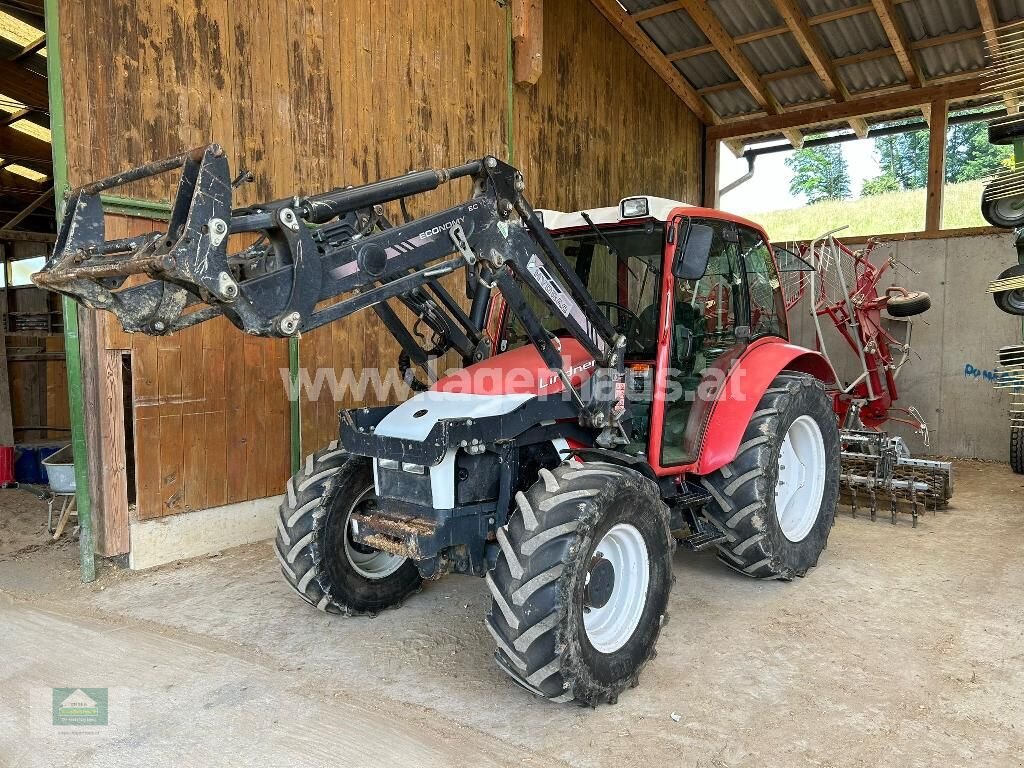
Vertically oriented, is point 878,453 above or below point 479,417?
below

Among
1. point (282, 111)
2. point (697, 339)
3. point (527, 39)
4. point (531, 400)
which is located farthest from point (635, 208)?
point (527, 39)

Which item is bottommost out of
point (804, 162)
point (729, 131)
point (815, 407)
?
point (815, 407)

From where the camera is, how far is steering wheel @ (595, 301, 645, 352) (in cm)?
343

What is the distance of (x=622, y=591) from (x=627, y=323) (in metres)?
1.27

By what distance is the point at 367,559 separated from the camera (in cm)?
356

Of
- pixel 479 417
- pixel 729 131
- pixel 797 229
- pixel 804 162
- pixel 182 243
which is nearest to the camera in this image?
pixel 182 243

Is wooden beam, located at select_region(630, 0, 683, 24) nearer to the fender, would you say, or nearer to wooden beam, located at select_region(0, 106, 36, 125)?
the fender

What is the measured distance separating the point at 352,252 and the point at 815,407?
299 cm

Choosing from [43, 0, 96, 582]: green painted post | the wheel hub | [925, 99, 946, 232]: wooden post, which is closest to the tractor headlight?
the wheel hub

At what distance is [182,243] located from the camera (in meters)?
1.96

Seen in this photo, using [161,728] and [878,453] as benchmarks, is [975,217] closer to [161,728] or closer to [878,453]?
[878,453]

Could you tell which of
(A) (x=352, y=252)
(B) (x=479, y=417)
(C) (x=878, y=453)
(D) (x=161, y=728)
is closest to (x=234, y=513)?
(D) (x=161, y=728)

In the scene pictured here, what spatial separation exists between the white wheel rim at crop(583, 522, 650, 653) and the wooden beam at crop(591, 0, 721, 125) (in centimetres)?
704

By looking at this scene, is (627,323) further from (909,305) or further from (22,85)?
(22,85)
